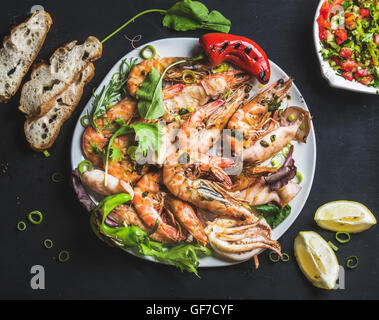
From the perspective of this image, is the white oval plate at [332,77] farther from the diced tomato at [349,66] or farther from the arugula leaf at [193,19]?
the arugula leaf at [193,19]

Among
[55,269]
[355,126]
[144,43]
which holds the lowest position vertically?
[55,269]

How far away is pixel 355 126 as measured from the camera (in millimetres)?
2918

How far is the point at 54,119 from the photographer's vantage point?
2.61 metres

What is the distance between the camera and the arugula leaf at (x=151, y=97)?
2.40 m

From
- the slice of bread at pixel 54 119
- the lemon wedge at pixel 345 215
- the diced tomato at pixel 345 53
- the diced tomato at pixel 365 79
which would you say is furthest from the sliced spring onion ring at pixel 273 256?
the slice of bread at pixel 54 119

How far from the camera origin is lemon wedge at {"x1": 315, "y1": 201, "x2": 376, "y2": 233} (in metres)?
2.78

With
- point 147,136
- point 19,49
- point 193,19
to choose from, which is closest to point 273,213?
point 147,136

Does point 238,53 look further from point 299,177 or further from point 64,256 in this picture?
point 64,256

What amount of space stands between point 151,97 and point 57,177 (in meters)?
0.92

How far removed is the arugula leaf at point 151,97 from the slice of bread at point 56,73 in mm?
471

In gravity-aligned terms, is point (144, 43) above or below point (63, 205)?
above
